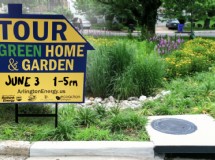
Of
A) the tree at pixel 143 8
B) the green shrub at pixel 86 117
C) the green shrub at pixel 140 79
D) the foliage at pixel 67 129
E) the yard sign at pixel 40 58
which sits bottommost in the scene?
the foliage at pixel 67 129

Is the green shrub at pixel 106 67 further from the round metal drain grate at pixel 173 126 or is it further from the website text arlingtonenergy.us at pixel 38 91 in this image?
the website text arlingtonenergy.us at pixel 38 91

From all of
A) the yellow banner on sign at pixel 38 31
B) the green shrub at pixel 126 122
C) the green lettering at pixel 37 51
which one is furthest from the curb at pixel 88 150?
the yellow banner on sign at pixel 38 31

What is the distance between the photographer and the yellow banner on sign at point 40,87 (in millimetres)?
4539

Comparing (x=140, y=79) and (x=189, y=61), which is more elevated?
(x=189, y=61)

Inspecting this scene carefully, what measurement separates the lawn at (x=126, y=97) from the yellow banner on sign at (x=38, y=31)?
1079mm

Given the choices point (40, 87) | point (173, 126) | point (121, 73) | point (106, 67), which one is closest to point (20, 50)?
point (40, 87)

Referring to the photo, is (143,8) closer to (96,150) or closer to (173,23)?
(96,150)

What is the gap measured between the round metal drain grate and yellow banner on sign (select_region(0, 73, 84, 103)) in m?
1.15

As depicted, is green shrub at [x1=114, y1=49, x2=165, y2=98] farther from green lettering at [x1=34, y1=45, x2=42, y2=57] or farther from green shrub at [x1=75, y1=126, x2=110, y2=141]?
green lettering at [x1=34, y1=45, x2=42, y2=57]

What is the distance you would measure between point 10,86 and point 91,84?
88.3 inches

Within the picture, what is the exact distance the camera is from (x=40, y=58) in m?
4.50

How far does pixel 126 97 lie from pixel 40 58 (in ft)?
7.53

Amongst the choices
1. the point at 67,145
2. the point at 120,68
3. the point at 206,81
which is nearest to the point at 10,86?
the point at 67,145

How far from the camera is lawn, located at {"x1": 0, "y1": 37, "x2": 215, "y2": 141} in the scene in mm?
4500
